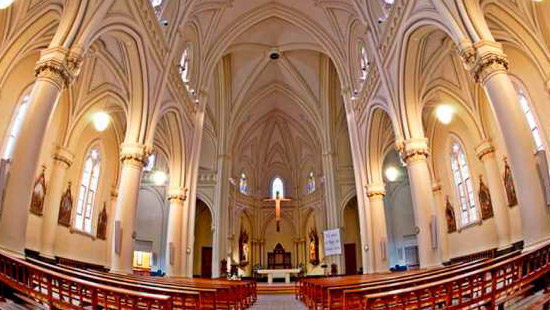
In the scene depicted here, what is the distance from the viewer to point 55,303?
4836 mm

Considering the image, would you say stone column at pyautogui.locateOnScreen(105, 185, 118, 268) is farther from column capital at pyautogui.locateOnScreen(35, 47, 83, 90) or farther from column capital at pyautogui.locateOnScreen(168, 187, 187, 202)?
column capital at pyautogui.locateOnScreen(35, 47, 83, 90)

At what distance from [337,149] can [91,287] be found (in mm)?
23300

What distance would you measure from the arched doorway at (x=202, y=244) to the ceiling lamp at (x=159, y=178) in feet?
10.0

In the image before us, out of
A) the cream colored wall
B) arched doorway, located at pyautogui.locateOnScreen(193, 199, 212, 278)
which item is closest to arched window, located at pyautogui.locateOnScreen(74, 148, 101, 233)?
the cream colored wall

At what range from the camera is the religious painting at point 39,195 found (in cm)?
1381

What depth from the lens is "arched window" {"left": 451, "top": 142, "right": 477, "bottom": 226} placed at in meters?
17.0

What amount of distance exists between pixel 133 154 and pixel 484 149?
13248mm

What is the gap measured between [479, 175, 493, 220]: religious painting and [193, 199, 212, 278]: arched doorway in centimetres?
1758

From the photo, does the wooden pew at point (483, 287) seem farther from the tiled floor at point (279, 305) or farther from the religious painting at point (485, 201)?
the religious painting at point (485, 201)

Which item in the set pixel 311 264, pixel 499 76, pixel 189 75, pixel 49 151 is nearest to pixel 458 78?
pixel 499 76

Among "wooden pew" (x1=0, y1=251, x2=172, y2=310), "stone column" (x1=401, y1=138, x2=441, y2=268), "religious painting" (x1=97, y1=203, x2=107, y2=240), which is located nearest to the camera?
"wooden pew" (x1=0, y1=251, x2=172, y2=310)

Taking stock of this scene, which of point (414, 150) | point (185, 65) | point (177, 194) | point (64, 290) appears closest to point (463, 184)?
point (414, 150)

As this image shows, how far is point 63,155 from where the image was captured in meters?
15.1

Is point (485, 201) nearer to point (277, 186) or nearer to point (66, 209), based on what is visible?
point (66, 209)
